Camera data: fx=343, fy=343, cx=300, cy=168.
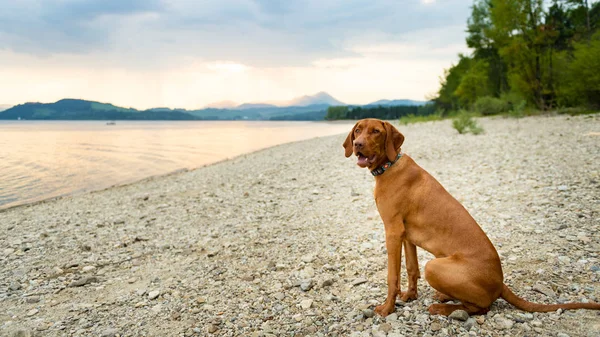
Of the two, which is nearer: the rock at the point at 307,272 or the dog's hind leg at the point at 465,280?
the dog's hind leg at the point at 465,280

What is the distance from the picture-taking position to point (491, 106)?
38625 mm

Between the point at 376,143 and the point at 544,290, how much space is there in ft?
8.74

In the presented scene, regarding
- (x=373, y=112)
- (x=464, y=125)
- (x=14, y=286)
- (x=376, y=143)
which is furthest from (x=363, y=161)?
(x=373, y=112)

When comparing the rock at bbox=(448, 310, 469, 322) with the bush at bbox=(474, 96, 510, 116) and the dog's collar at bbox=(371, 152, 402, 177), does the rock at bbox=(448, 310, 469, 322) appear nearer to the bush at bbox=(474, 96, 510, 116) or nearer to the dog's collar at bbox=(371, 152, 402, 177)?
the dog's collar at bbox=(371, 152, 402, 177)

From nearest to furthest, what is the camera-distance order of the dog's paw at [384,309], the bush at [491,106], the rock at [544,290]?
the dog's paw at [384,309], the rock at [544,290], the bush at [491,106]

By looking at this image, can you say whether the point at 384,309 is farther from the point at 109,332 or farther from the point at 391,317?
the point at 109,332

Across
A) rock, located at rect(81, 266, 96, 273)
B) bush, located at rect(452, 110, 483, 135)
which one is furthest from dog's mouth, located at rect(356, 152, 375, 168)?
bush, located at rect(452, 110, 483, 135)

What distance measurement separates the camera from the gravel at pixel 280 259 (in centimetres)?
402

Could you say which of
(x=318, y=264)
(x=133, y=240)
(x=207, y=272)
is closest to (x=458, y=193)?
(x=318, y=264)

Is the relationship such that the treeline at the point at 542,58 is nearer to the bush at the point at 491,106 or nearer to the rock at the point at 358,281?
the bush at the point at 491,106

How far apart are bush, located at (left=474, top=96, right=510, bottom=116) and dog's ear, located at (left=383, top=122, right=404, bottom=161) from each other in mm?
40007

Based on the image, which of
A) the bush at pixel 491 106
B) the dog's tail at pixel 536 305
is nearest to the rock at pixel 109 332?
the dog's tail at pixel 536 305

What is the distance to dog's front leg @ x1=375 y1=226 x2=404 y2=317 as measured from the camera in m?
3.82

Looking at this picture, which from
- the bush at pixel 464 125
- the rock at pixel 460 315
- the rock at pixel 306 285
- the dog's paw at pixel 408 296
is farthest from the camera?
the bush at pixel 464 125
